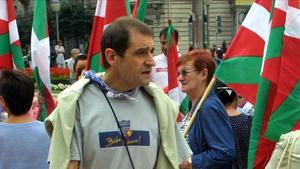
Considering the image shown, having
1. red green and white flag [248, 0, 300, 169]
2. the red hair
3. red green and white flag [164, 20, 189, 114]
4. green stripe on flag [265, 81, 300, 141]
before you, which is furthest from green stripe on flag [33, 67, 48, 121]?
green stripe on flag [265, 81, 300, 141]

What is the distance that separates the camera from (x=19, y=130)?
392 cm

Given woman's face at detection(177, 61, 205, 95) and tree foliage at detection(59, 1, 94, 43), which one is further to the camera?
tree foliage at detection(59, 1, 94, 43)

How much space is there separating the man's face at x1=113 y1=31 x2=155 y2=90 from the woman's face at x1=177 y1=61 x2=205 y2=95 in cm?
136

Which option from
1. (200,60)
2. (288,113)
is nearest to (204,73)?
(200,60)

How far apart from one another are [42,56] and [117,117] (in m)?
3.32

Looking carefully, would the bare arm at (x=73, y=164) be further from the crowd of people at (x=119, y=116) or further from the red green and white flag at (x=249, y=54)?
the red green and white flag at (x=249, y=54)

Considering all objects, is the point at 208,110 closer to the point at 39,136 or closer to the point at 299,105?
the point at 299,105

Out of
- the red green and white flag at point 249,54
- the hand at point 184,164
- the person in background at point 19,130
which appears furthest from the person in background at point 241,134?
the person in background at point 19,130

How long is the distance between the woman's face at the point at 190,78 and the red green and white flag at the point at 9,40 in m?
2.24

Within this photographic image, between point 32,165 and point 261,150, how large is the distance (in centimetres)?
145

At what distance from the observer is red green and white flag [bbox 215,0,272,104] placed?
4.46 metres

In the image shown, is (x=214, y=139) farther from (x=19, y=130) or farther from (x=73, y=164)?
(x=73, y=164)

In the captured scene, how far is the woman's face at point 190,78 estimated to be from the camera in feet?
Answer: 13.7

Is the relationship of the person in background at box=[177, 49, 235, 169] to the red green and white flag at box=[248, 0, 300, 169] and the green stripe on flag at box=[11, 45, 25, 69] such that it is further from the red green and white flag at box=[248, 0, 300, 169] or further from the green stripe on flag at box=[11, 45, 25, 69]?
the green stripe on flag at box=[11, 45, 25, 69]
